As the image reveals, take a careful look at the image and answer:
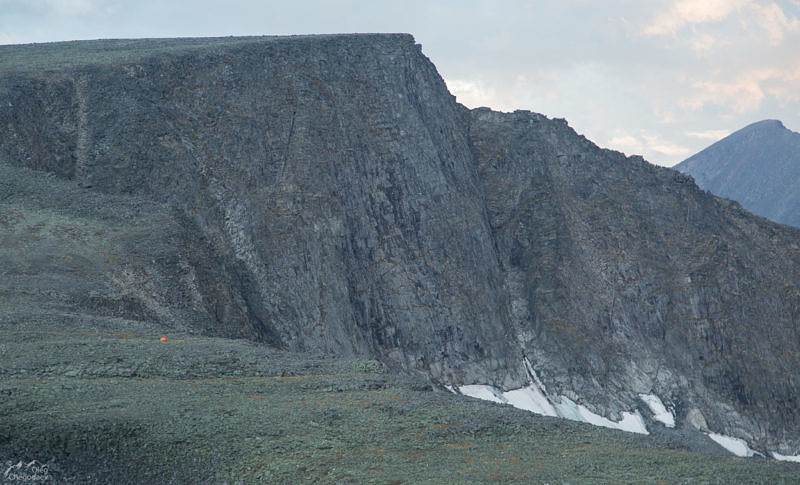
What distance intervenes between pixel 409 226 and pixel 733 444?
30395 mm

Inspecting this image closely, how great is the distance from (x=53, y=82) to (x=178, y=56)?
8701mm

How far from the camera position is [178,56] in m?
49.2

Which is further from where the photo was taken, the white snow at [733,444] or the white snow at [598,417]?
the white snow at [598,417]

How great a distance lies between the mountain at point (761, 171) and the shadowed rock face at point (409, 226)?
414 ft

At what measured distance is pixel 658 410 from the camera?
2114 inches

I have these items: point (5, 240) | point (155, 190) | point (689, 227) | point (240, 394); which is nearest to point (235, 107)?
point (155, 190)

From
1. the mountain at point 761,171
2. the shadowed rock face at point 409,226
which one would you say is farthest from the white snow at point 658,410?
the mountain at point 761,171

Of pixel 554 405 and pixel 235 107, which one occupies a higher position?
pixel 235 107

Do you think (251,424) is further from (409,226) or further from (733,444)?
(733,444)

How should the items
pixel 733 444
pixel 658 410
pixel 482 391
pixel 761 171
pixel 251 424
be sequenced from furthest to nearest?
pixel 761 171 < pixel 658 410 < pixel 733 444 < pixel 482 391 < pixel 251 424

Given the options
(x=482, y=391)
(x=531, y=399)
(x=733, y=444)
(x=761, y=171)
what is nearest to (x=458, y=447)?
(x=482, y=391)

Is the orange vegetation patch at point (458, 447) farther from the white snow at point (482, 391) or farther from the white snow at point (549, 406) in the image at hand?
the white snow at point (549, 406)

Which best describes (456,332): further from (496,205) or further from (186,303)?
(186,303)

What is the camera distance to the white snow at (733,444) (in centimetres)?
5138
